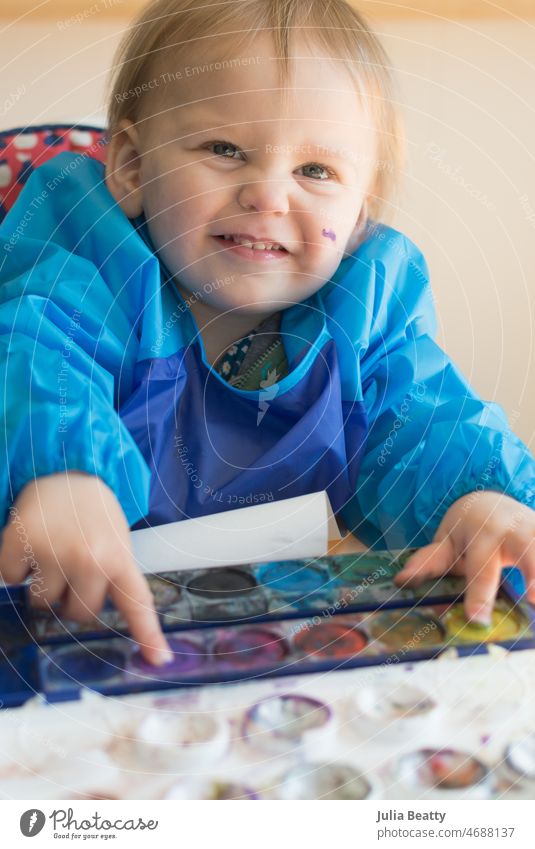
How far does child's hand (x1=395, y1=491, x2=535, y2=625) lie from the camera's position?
0.51m

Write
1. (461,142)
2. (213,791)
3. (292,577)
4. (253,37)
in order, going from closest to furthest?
1. (213,791)
2. (292,577)
3. (253,37)
4. (461,142)

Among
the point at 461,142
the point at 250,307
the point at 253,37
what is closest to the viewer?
the point at 253,37

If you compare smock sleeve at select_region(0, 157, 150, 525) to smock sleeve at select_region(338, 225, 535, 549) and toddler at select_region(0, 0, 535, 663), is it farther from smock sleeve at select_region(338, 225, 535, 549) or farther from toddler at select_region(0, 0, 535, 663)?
smock sleeve at select_region(338, 225, 535, 549)

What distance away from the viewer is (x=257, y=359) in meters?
0.78

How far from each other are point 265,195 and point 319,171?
5 centimetres

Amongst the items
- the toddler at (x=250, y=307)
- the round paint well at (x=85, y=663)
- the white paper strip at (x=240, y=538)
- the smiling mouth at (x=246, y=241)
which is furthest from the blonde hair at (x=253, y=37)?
the round paint well at (x=85, y=663)

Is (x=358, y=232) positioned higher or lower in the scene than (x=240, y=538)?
higher

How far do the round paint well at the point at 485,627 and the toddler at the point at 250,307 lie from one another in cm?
5

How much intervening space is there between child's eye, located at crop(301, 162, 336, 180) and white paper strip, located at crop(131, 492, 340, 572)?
230 mm

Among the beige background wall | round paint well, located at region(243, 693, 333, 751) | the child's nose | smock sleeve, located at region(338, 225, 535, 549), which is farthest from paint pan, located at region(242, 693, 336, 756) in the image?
the beige background wall

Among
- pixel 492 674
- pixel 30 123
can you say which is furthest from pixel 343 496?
pixel 30 123

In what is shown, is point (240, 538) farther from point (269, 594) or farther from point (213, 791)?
point (213, 791)

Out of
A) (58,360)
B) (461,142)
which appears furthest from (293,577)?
(461,142)

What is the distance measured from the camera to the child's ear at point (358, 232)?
30.5 inches
